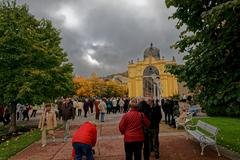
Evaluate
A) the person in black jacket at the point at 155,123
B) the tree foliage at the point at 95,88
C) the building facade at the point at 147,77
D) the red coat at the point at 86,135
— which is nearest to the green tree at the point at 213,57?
the person in black jacket at the point at 155,123

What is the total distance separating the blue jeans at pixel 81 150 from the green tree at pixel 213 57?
123 inches

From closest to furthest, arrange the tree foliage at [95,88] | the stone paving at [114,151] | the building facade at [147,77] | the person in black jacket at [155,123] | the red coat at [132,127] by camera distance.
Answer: the red coat at [132,127] < the person in black jacket at [155,123] < the stone paving at [114,151] < the building facade at [147,77] < the tree foliage at [95,88]

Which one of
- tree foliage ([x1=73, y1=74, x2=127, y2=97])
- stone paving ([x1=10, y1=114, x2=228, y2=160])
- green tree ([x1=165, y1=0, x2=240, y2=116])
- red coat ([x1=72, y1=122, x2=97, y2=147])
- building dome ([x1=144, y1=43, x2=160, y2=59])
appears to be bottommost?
stone paving ([x1=10, y1=114, x2=228, y2=160])

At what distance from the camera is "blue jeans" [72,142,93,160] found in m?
7.90

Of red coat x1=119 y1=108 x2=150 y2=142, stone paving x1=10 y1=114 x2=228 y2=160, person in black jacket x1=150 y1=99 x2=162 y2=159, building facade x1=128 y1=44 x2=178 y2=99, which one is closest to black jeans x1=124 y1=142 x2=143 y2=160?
red coat x1=119 y1=108 x2=150 y2=142

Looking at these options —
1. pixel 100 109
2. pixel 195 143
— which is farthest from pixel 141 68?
pixel 195 143

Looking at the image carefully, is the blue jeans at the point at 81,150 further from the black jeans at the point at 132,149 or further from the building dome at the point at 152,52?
the building dome at the point at 152,52

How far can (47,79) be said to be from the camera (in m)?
20.3

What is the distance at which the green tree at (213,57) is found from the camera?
7891 mm

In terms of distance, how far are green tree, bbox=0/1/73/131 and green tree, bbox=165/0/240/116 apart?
11.9m

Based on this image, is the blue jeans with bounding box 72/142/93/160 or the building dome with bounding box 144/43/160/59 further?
the building dome with bounding box 144/43/160/59

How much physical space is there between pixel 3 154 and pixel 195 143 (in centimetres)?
676

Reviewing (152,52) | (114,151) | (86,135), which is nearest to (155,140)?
(114,151)

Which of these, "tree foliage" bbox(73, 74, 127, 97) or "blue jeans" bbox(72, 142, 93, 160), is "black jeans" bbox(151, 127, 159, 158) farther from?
"tree foliage" bbox(73, 74, 127, 97)
